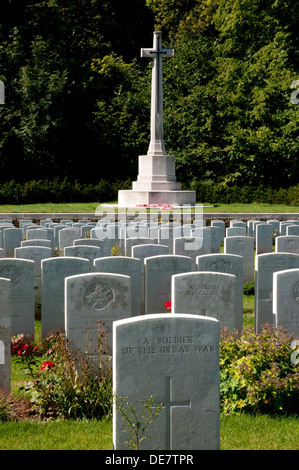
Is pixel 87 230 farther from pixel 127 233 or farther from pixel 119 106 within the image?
pixel 119 106

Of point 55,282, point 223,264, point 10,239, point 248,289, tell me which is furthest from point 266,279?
point 10,239

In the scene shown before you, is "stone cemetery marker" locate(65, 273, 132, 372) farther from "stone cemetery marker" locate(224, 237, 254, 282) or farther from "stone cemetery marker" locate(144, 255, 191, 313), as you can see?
"stone cemetery marker" locate(224, 237, 254, 282)

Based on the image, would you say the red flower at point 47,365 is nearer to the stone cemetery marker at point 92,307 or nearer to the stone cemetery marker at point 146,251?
the stone cemetery marker at point 92,307

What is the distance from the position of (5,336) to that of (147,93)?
29938 mm

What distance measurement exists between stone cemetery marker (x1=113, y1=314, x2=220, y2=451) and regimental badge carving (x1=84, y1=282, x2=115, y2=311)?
1.98 m

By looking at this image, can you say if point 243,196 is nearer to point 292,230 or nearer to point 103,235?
point 292,230

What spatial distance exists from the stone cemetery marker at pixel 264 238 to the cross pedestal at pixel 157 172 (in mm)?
9757

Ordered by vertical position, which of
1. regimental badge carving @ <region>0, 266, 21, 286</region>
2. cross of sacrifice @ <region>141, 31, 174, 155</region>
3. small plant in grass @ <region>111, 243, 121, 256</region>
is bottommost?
small plant in grass @ <region>111, 243, 121, 256</region>

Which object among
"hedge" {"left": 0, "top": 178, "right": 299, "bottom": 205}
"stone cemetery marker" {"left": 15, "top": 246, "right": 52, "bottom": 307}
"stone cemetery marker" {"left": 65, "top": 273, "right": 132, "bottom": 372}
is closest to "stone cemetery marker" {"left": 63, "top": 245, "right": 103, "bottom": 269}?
"stone cemetery marker" {"left": 15, "top": 246, "right": 52, "bottom": 307}

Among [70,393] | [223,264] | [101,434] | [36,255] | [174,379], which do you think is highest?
[223,264]

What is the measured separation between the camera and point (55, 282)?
296 inches

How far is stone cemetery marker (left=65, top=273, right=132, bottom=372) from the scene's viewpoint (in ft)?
19.9

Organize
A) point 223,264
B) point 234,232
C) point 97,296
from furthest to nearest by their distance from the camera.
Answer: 1. point 234,232
2. point 223,264
3. point 97,296

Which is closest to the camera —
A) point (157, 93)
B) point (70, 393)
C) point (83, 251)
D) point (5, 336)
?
point (70, 393)
